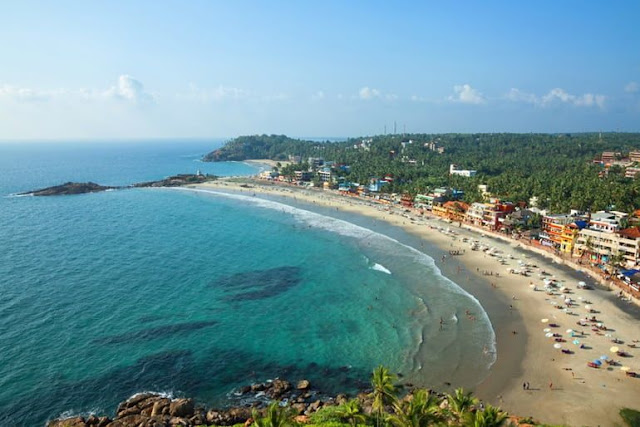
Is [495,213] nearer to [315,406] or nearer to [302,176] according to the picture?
[315,406]

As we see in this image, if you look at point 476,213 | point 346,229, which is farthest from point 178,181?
point 476,213

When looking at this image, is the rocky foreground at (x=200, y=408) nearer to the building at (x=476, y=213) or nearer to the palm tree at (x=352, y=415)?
the palm tree at (x=352, y=415)

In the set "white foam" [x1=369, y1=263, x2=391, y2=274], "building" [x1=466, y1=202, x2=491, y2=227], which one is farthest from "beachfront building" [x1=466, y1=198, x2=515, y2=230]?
"white foam" [x1=369, y1=263, x2=391, y2=274]

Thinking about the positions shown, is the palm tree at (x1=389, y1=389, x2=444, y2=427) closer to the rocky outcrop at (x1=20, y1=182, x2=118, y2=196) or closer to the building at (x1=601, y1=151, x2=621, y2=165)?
the rocky outcrop at (x1=20, y1=182, x2=118, y2=196)

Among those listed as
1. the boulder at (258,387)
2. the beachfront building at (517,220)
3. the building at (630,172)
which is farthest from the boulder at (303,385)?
the building at (630,172)

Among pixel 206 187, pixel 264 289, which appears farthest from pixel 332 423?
pixel 206 187
